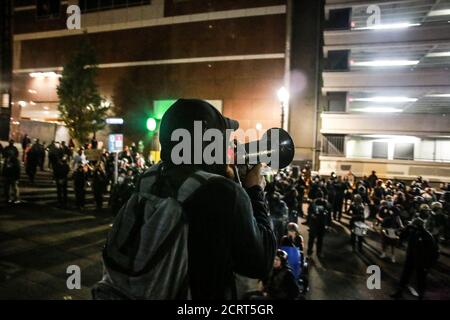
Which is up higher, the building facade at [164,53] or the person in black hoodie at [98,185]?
the building facade at [164,53]

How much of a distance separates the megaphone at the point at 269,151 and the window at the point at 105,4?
3155 cm

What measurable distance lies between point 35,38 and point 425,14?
34.1m

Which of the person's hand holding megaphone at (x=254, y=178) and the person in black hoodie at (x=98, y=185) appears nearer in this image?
the person's hand holding megaphone at (x=254, y=178)

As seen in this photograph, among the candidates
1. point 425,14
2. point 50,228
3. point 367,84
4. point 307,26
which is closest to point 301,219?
point 50,228

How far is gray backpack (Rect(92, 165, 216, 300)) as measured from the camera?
4.41 ft

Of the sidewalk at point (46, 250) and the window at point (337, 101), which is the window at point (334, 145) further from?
the sidewalk at point (46, 250)

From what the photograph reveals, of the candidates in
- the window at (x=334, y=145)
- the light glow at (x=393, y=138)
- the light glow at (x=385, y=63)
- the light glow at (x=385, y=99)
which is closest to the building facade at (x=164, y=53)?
the window at (x=334, y=145)

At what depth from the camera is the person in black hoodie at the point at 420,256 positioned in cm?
746

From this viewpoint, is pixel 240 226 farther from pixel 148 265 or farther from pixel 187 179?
pixel 148 265

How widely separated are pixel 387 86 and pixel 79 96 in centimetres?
2154

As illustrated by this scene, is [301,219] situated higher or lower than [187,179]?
lower

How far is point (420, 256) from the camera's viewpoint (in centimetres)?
749

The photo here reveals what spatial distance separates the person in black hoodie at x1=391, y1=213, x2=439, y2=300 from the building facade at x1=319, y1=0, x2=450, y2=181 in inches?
612

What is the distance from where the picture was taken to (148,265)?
1.35 meters
